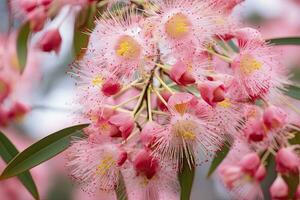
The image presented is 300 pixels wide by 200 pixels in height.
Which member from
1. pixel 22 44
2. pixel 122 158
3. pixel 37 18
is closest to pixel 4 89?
pixel 22 44

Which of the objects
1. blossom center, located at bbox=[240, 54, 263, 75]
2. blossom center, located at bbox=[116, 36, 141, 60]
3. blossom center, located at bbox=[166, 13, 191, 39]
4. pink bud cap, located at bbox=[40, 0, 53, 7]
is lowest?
blossom center, located at bbox=[240, 54, 263, 75]

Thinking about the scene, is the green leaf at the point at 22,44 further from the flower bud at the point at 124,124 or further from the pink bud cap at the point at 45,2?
the flower bud at the point at 124,124

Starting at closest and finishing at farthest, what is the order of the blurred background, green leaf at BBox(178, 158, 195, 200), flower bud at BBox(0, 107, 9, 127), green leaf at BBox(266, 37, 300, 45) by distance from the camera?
1. green leaf at BBox(178, 158, 195, 200)
2. green leaf at BBox(266, 37, 300, 45)
3. flower bud at BBox(0, 107, 9, 127)
4. the blurred background

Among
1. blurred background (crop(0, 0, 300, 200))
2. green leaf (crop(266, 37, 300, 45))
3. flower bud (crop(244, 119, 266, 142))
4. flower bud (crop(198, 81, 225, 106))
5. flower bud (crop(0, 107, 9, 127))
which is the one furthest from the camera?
blurred background (crop(0, 0, 300, 200))

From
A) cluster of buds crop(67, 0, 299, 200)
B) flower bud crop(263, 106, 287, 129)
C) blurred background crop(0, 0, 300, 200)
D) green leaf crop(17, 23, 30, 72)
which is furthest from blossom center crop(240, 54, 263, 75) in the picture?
blurred background crop(0, 0, 300, 200)

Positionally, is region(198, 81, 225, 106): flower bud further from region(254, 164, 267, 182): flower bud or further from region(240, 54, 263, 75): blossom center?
region(254, 164, 267, 182): flower bud

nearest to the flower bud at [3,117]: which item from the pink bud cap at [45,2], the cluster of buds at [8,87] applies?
the cluster of buds at [8,87]
